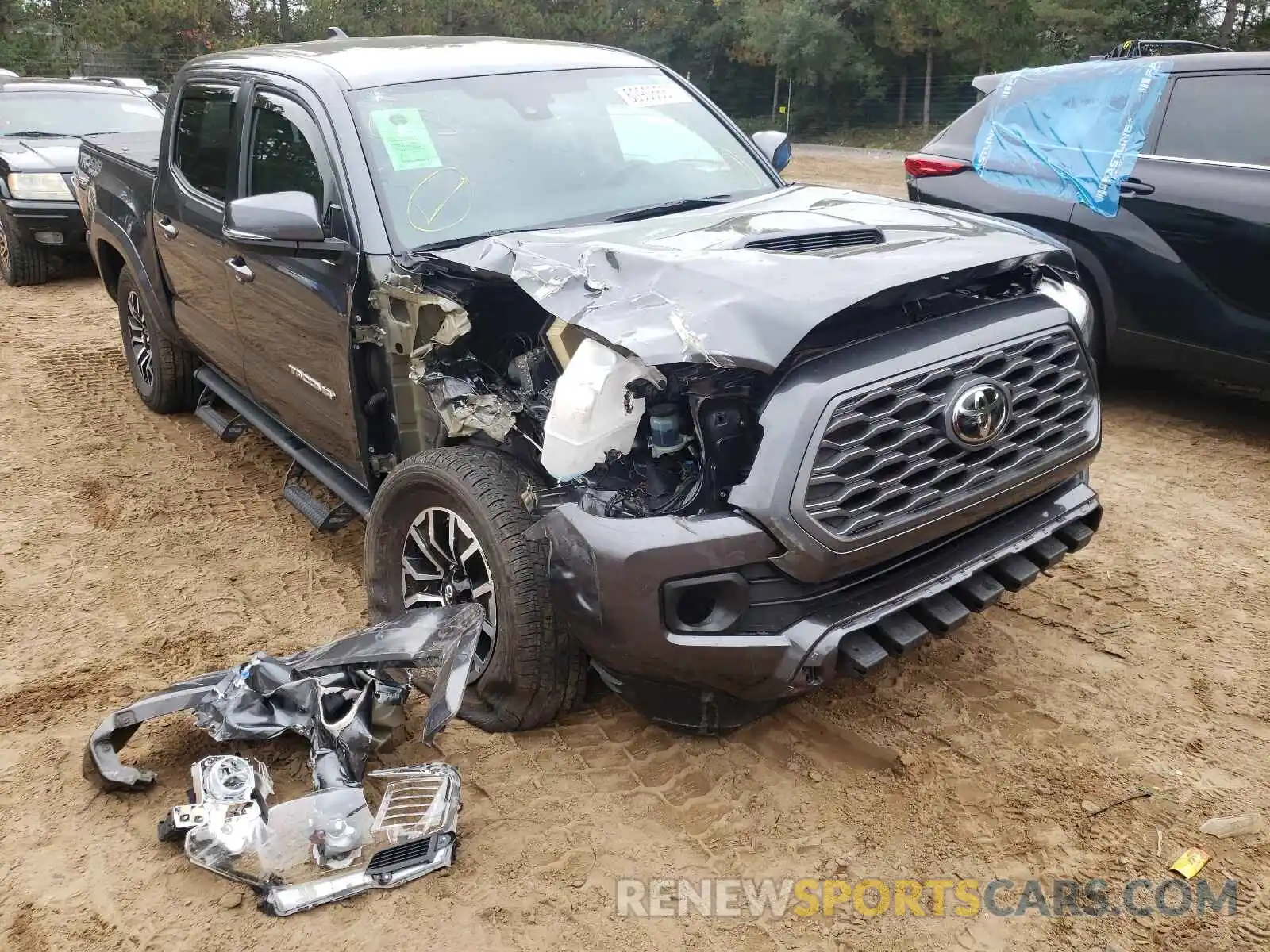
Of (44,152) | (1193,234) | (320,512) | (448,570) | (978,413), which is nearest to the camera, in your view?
(978,413)

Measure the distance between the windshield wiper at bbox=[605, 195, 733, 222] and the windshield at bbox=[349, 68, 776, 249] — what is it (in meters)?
0.02

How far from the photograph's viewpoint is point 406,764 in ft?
9.54

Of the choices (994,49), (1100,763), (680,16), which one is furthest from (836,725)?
(680,16)

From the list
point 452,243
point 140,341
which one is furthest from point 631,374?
point 140,341

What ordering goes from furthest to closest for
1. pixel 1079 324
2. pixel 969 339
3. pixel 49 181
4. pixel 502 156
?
pixel 49 181 → pixel 502 156 → pixel 1079 324 → pixel 969 339

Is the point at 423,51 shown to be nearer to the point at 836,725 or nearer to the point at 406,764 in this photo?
the point at 406,764

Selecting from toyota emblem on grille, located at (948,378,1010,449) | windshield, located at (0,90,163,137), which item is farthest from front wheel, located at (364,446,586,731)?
windshield, located at (0,90,163,137)

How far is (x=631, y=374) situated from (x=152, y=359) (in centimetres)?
417

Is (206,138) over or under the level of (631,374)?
over

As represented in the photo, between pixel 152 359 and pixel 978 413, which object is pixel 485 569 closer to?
pixel 978 413

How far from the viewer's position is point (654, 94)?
4031mm

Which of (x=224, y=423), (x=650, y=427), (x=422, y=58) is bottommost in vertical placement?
(x=224, y=423)

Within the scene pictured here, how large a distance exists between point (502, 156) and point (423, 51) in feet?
2.30

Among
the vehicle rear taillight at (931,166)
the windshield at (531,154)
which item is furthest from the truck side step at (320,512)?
the vehicle rear taillight at (931,166)
